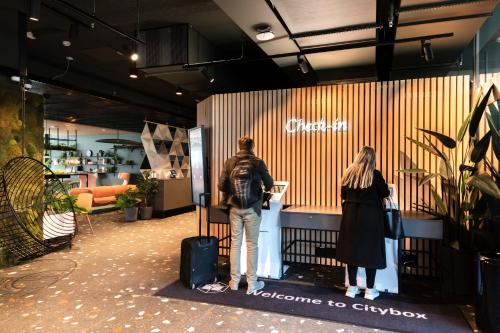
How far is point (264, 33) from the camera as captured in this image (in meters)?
4.18

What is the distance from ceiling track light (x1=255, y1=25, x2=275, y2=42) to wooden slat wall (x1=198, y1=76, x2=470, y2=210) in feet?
3.44

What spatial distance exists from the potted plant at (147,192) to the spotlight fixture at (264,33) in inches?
231

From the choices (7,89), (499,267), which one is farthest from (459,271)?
(7,89)

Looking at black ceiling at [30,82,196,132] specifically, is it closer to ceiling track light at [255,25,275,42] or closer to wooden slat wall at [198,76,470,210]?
wooden slat wall at [198,76,470,210]

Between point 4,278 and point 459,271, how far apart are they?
5.28 metres

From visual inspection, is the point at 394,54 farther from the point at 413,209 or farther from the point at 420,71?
the point at 413,209

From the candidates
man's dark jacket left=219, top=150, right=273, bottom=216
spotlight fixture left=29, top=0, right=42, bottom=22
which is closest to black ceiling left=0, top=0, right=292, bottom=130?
spotlight fixture left=29, top=0, right=42, bottom=22

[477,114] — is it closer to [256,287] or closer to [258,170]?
[258,170]

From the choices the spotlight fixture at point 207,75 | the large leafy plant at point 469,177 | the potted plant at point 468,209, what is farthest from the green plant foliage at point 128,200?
the potted plant at point 468,209

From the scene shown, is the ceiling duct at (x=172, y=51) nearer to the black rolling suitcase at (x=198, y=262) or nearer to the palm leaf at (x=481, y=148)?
the black rolling suitcase at (x=198, y=262)

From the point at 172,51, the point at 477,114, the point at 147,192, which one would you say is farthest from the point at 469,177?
the point at 147,192

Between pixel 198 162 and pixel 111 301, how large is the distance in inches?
93.2

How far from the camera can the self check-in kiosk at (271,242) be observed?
4203mm

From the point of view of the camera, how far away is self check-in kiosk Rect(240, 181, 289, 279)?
13.8 ft
